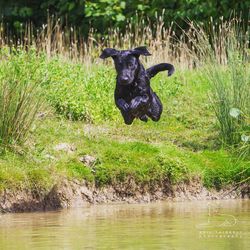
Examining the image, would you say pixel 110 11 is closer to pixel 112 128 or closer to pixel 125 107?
pixel 112 128

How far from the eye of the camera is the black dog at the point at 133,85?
36.1ft

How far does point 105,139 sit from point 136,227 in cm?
347

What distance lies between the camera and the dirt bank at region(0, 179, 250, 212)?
41.4 feet

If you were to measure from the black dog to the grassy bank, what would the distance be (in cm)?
200

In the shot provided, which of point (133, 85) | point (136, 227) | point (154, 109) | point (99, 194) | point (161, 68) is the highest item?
point (161, 68)

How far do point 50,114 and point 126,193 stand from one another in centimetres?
231

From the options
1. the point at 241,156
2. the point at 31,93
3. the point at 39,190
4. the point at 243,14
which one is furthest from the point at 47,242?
the point at 243,14

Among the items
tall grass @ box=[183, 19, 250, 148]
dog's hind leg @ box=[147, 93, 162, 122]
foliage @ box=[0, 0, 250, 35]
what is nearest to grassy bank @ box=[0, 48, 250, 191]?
tall grass @ box=[183, 19, 250, 148]

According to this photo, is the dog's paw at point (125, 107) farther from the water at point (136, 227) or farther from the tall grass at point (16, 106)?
the tall grass at point (16, 106)

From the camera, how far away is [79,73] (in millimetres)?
16719

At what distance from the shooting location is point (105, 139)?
47.3 feet

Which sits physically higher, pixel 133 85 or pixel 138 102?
pixel 133 85

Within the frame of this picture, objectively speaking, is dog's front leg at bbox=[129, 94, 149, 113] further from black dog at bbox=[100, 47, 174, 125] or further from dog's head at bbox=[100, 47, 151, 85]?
dog's head at bbox=[100, 47, 151, 85]

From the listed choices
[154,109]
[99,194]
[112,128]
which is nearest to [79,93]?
[112,128]
